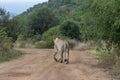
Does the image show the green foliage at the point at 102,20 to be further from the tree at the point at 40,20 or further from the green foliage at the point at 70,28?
the tree at the point at 40,20

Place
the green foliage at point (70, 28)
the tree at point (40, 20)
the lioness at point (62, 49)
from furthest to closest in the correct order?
the tree at point (40, 20)
the green foliage at point (70, 28)
the lioness at point (62, 49)

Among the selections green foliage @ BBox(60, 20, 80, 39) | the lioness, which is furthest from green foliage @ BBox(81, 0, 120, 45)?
green foliage @ BBox(60, 20, 80, 39)

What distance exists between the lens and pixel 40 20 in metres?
69.3

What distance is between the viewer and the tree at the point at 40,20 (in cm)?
6869

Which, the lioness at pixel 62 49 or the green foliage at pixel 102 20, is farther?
the lioness at pixel 62 49

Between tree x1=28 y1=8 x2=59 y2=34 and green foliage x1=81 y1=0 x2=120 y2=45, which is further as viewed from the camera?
tree x1=28 y1=8 x2=59 y2=34

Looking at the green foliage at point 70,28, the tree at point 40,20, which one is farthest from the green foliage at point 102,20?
the tree at point 40,20

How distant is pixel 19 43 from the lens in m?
50.5

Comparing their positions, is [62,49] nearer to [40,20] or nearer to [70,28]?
[70,28]

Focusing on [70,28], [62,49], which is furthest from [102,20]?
[70,28]

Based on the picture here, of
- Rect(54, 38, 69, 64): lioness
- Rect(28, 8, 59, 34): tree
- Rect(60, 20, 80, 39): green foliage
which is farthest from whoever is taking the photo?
Rect(28, 8, 59, 34): tree

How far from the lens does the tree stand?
6869 centimetres

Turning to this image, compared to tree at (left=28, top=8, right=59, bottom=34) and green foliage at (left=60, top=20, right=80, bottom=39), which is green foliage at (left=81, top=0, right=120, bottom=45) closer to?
green foliage at (left=60, top=20, right=80, bottom=39)

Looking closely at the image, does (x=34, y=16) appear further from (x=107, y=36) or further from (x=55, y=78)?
(x=55, y=78)
